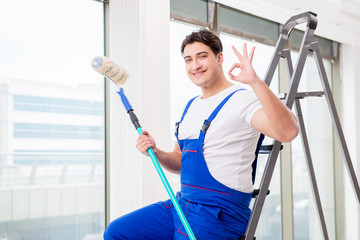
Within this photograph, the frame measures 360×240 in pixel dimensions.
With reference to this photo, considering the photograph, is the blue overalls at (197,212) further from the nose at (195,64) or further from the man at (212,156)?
the nose at (195,64)

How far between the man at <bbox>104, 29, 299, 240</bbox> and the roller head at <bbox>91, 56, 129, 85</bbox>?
0.32 m

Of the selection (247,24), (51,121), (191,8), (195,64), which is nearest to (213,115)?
(195,64)

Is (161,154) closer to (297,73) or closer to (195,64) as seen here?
(195,64)

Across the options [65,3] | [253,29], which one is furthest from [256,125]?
[253,29]

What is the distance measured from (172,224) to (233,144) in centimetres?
42

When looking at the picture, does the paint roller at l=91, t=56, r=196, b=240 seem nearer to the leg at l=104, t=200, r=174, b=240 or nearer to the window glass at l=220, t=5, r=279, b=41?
the leg at l=104, t=200, r=174, b=240

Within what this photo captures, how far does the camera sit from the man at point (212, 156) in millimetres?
1585

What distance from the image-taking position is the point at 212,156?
5.41 ft

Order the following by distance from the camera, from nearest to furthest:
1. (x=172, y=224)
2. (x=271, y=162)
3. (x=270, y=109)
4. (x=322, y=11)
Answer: (x=270, y=109) < (x=172, y=224) < (x=271, y=162) < (x=322, y=11)

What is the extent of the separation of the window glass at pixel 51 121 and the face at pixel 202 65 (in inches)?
50.6

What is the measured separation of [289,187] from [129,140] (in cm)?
242

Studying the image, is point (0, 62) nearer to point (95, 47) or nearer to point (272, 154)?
point (95, 47)

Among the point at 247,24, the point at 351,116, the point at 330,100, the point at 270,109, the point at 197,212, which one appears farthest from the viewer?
the point at 351,116

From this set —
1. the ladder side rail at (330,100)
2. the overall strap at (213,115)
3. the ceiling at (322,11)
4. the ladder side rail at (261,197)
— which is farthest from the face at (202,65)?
the ceiling at (322,11)
